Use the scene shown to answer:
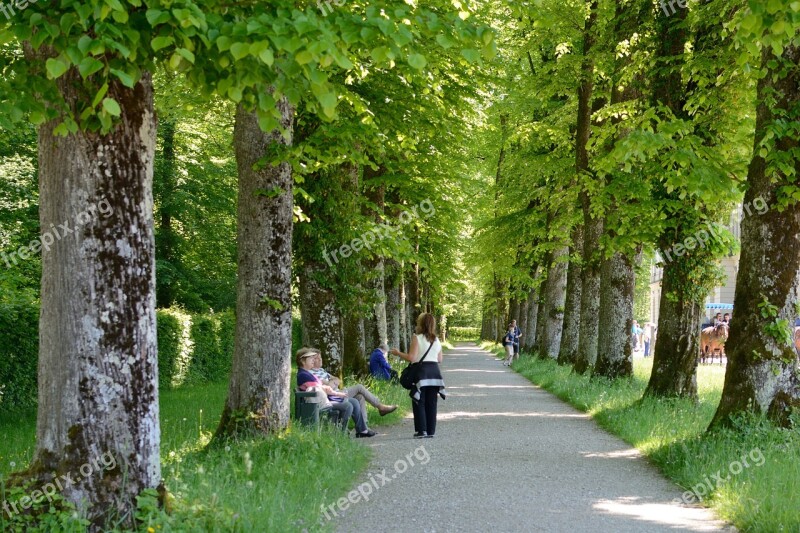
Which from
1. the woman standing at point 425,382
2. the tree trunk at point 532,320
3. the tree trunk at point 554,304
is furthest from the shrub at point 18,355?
the tree trunk at point 532,320

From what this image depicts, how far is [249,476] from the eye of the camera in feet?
25.7


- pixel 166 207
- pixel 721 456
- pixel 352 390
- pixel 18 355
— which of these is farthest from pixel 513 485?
pixel 166 207

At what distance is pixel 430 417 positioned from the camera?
40.8 feet

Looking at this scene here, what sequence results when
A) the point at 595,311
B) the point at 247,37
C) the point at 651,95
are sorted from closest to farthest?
the point at 247,37 → the point at 651,95 → the point at 595,311

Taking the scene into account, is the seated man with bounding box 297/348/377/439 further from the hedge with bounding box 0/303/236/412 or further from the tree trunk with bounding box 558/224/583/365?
the tree trunk with bounding box 558/224/583/365

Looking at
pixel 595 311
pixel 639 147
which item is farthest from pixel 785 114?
pixel 595 311

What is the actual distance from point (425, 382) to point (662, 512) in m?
5.34

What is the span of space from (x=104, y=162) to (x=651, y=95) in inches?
414

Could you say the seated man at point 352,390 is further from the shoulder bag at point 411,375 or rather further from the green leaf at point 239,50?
the green leaf at point 239,50

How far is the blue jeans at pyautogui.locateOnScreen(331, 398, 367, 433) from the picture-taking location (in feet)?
39.0

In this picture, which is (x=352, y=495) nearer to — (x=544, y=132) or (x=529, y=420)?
(x=529, y=420)

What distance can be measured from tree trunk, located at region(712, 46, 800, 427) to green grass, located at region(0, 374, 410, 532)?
15.1 ft

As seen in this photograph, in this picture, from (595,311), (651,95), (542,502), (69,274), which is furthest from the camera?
(595,311)

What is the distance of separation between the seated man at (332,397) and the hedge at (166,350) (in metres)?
6.92
